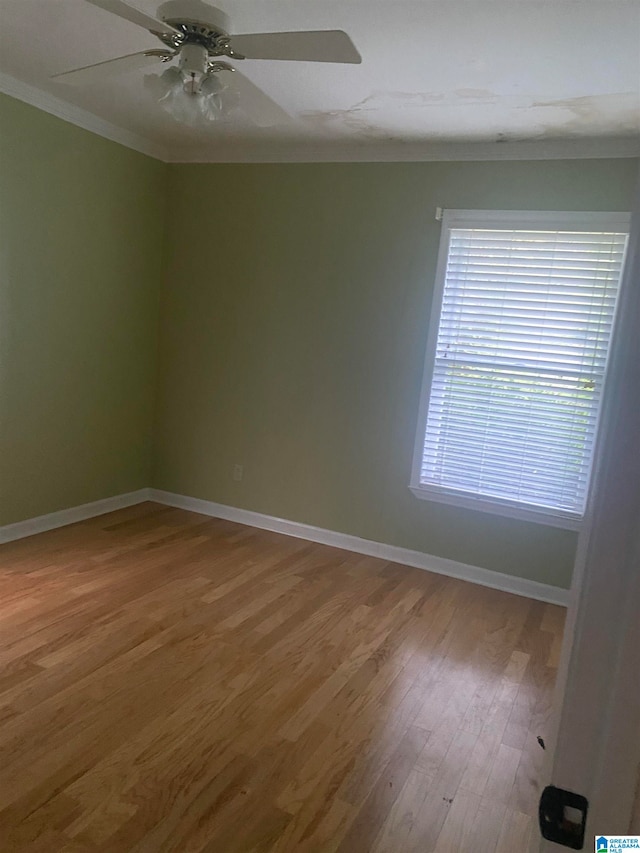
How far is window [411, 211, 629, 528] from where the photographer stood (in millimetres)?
3496

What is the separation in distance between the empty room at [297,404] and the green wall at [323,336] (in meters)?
0.02

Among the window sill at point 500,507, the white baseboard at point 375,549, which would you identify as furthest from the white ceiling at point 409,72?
the white baseboard at point 375,549

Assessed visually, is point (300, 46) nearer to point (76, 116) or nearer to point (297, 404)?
point (76, 116)

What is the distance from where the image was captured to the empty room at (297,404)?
6.88ft

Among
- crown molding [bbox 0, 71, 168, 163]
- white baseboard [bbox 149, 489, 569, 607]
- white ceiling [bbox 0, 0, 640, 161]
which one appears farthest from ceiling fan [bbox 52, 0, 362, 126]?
white baseboard [bbox 149, 489, 569, 607]

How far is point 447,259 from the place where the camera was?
12.6 feet

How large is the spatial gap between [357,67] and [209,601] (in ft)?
8.88

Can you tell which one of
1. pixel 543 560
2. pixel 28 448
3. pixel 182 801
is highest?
pixel 28 448

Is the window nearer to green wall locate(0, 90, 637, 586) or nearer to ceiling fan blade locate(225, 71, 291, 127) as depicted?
green wall locate(0, 90, 637, 586)

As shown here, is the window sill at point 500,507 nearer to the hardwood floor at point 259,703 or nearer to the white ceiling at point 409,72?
the hardwood floor at point 259,703

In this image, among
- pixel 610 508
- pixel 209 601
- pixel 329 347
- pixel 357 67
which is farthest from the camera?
pixel 329 347

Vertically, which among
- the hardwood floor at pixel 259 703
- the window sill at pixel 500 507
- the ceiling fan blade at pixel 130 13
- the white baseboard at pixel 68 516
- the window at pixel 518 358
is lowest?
the hardwood floor at pixel 259 703

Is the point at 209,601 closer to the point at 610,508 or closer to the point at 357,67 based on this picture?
the point at 357,67

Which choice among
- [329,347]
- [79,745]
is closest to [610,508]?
[79,745]
